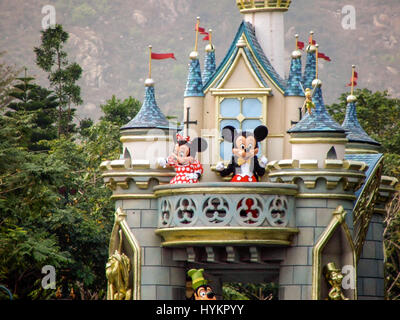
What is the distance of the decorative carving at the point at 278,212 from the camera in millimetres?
21367

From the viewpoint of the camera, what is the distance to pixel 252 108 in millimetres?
23109

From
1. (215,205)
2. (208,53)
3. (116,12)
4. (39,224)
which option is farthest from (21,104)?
(116,12)

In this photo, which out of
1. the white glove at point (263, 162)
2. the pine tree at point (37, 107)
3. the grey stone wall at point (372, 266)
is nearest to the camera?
the white glove at point (263, 162)

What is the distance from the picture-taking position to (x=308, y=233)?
2166 centimetres

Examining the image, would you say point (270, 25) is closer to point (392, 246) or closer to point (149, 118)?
point (149, 118)

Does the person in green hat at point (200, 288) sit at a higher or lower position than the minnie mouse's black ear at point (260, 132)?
lower

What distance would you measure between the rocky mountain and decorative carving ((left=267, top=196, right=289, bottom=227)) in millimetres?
76244

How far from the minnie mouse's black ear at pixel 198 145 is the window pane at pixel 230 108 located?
2.10 ft

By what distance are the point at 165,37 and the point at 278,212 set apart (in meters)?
88.2

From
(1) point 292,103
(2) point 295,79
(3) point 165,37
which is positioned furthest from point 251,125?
(3) point 165,37

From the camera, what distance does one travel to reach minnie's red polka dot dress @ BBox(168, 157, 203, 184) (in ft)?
72.6

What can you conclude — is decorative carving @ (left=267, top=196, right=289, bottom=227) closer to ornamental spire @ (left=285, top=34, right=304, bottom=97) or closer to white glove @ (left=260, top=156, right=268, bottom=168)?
white glove @ (left=260, top=156, right=268, bottom=168)

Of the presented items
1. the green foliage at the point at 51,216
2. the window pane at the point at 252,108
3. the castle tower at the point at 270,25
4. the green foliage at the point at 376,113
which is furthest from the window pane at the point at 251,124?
the green foliage at the point at 376,113

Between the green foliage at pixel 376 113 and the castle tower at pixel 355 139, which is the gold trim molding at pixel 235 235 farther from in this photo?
the green foliage at pixel 376 113
